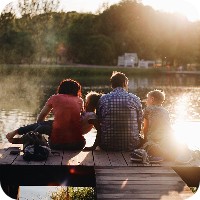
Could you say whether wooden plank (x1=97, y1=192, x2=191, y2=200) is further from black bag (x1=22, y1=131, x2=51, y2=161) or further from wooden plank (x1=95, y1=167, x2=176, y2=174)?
black bag (x1=22, y1=131, x2=51, y2=161)

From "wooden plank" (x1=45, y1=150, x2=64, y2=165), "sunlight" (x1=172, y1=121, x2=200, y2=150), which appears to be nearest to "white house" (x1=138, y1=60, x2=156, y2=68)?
"sunlight" (x1=172, y1=121, x2=200, y2=150)

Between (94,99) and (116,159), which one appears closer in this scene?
(116,159)

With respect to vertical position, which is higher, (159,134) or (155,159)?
(159,134)

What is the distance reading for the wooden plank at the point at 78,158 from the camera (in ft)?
19.3

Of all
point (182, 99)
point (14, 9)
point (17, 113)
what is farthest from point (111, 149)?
point (14, 9)

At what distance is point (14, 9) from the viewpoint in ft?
227

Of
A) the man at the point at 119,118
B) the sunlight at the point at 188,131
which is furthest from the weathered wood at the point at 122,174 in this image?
Answer: the sunlight at the point at 188,131

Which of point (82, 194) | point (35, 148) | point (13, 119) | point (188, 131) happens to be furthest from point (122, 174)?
point (13, 119)

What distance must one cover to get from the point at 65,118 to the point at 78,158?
76cm

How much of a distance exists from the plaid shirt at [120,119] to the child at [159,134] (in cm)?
17

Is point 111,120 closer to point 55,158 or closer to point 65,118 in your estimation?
point 65,118

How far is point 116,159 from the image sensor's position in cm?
613

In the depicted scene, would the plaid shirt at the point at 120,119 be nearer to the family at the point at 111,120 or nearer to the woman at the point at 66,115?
the family at the point at 111,120

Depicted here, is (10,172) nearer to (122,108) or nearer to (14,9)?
(122,108)
